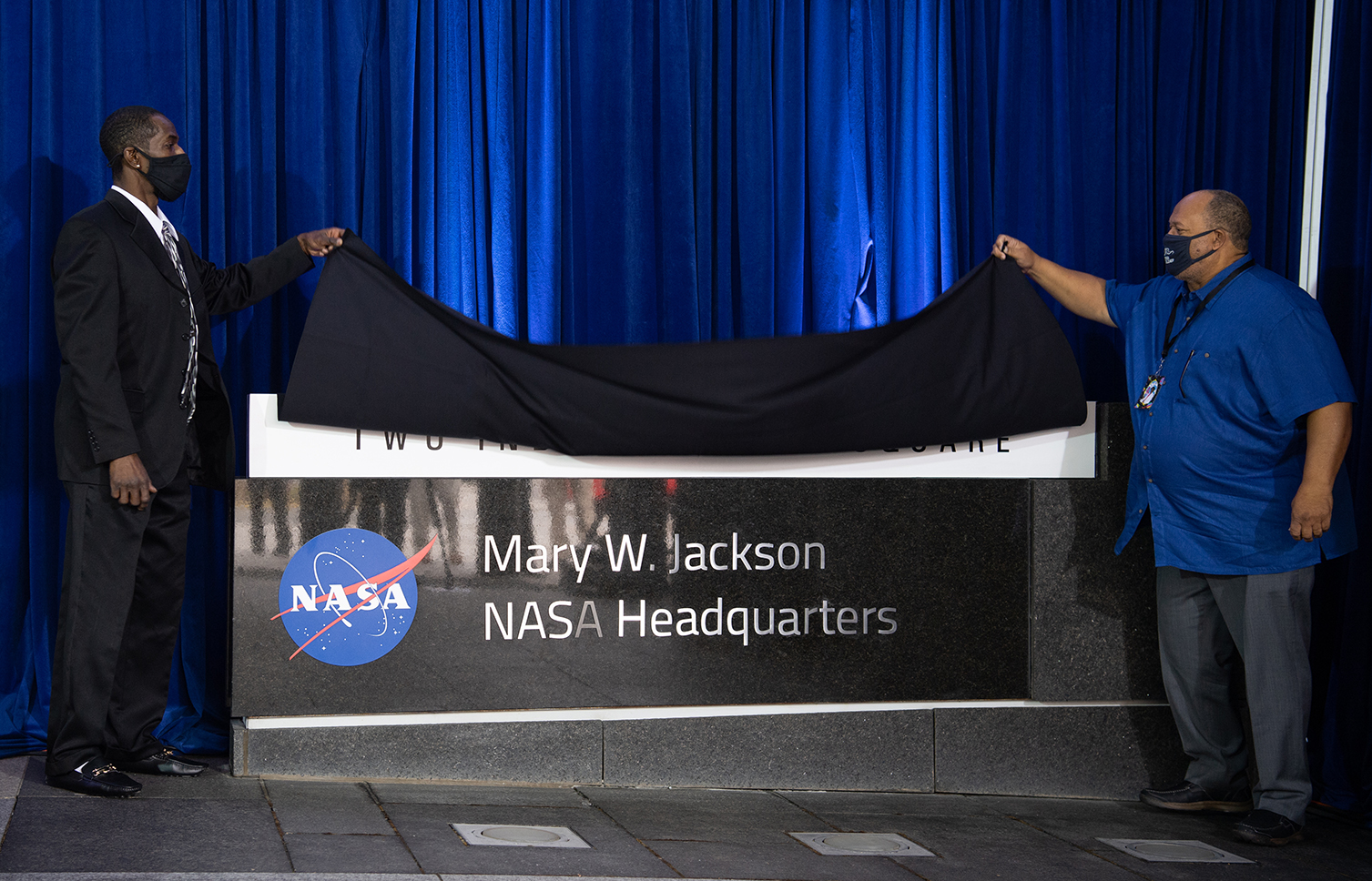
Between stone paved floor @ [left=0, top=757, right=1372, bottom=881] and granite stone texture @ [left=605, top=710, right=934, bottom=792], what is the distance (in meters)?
0.05

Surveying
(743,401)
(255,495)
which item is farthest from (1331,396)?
(255,495)

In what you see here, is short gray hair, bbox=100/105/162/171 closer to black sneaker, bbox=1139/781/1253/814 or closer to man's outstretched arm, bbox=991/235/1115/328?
man's outstretched arm, bbox=991/235/1115/328

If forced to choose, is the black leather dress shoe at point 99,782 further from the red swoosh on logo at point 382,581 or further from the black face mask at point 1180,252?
the black face mask at point 1180,252

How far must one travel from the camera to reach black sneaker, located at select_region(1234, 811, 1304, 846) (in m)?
2.92

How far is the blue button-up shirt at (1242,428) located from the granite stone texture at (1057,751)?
0.55m

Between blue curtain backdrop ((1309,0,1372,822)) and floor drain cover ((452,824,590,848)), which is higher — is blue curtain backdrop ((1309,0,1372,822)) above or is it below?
above

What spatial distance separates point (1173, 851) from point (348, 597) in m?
2.23

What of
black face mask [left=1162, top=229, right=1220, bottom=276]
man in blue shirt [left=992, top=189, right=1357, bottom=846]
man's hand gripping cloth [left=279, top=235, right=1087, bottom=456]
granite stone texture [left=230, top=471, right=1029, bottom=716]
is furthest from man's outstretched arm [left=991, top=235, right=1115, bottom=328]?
granite stone texture [left=230, top=471, right=1029, bottom=716]

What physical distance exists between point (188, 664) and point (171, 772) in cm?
49

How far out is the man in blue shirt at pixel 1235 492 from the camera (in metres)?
2.99

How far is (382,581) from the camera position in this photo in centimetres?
309

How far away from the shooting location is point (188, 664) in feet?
11.3

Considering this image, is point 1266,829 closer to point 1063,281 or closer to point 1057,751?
point 1057,751

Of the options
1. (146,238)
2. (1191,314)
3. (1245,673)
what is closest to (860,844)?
(1245,673)
